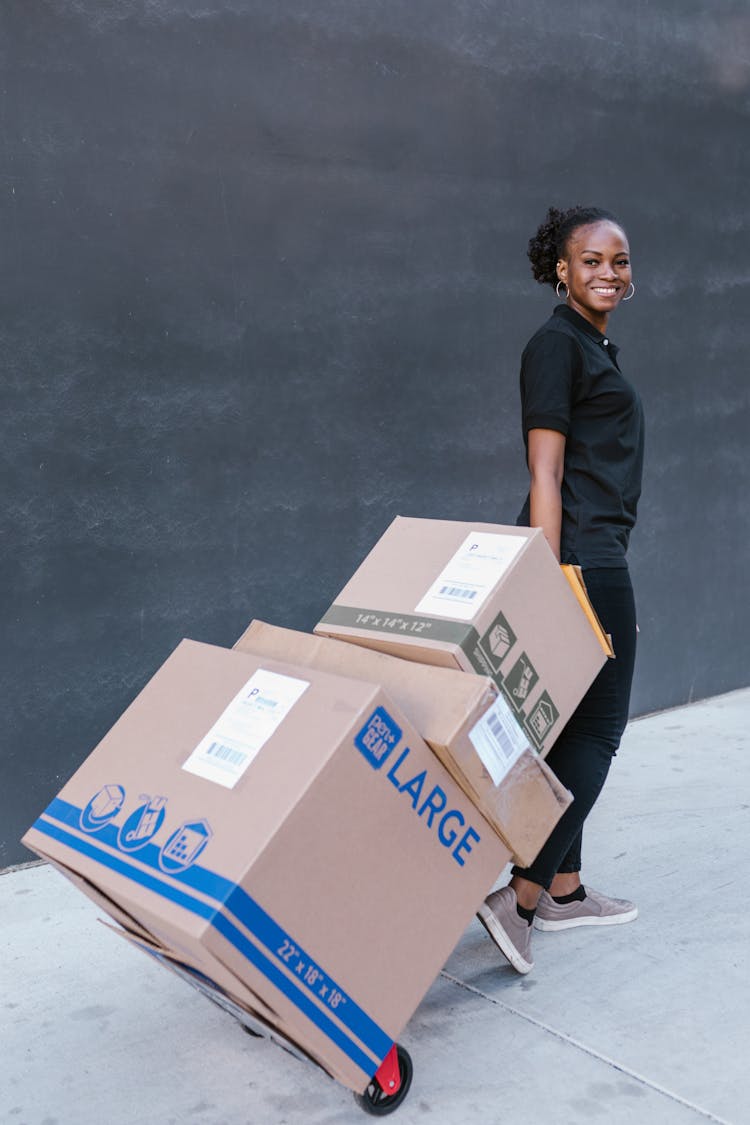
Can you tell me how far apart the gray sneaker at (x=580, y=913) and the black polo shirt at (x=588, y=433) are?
75 cm

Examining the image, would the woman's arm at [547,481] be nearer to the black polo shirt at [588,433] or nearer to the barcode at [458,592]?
the black polo shirt at [588,433]

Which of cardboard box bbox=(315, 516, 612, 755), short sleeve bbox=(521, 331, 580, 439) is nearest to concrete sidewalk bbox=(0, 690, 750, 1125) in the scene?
cardboard box bbox=(315, 516, 612, 755)

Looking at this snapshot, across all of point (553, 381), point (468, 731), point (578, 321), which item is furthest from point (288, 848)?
point (578, 321)

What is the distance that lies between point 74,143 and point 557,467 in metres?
1.39

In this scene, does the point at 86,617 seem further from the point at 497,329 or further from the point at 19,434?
the point at 497,329

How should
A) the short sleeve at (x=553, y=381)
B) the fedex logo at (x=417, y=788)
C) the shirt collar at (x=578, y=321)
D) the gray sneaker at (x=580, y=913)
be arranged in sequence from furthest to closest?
the gray sneaker at (x=580, y=913), the shirt collar at (x=578, y=321), the short sleeve at (x=553, y=381), the fedex logo at (x=417, y=788)

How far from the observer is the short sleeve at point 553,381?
225 cm

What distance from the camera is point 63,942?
8.32 ft

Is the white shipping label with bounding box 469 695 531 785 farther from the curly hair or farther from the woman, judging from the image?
the curly hair

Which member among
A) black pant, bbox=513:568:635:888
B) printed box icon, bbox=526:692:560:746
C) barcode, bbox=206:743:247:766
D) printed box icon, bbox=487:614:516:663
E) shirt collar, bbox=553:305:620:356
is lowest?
black pant, bbox=513:568:635:888

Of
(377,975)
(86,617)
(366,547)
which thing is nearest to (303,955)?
(377,975)

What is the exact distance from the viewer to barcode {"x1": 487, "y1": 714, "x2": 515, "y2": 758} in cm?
178

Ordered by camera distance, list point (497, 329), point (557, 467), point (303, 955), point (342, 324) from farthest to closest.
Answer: point (497, 329)
point (342, 324)
point (557, 467)
point (303, 955)

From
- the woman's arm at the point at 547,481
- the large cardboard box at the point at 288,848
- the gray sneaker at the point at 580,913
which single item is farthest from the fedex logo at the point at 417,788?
the gray sneaker at the point at 580,913
